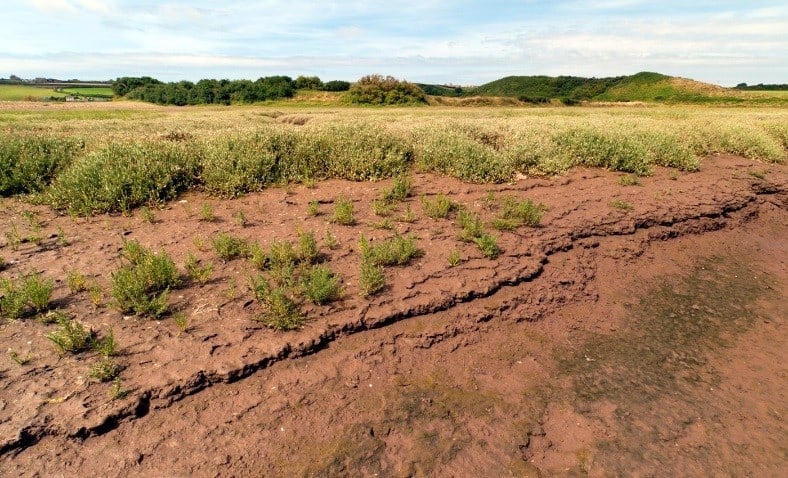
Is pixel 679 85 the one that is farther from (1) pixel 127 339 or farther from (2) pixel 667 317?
(1) pixel 127 339

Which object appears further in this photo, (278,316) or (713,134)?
(713,134)

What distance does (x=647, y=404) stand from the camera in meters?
4.71

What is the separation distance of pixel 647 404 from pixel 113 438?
4854 mm

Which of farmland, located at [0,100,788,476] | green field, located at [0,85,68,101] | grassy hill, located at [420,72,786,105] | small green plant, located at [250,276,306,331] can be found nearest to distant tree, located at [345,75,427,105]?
grassy hill, located at [420,72,786,105]

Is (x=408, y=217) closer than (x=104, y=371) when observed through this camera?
No

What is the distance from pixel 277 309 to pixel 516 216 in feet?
14.4

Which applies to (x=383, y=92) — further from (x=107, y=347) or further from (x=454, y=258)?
(x=107, y=347)

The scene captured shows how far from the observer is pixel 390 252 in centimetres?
598

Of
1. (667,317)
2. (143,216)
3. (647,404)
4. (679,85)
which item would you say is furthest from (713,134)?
(679,85)

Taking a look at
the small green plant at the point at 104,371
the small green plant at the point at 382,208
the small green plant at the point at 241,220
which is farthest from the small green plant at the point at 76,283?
the small green plant at the point at 382,208

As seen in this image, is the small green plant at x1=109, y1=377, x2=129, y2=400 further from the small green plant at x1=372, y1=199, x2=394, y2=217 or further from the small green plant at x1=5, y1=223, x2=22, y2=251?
the small green plant at x1=372, y1=199, x2=394, y2=217

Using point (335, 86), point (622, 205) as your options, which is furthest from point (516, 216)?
point (335, 86)

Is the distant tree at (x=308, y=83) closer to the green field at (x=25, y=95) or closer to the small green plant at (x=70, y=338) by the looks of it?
the green field at (x=25, y=95)

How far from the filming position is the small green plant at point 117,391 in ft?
12.3
